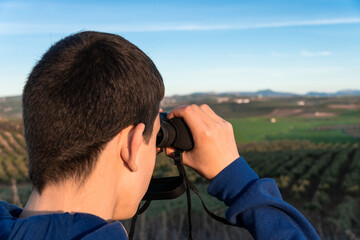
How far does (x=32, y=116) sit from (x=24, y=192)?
2145 mm

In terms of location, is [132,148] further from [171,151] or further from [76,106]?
[171,151]

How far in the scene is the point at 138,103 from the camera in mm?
658

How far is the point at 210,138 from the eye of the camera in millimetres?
875

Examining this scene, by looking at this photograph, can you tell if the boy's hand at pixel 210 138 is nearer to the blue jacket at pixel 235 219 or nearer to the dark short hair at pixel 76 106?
the blue jacket at pixel 235 219

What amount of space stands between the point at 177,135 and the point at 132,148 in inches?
13.2

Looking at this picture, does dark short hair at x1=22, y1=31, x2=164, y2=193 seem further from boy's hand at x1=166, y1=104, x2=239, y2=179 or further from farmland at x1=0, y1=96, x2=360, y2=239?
farmland at x1=0, y1=96, x2=360, y2=239

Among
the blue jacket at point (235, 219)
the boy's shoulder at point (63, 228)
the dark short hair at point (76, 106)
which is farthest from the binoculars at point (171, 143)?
the boy's shoulder at point (63, 228)

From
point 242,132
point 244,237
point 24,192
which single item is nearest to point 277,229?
point 244,237

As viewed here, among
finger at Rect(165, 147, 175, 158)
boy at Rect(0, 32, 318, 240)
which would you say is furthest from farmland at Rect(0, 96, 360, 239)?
boy at Rect(0, 32, 318, 240)

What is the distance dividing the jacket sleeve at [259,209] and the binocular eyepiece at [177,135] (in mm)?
146

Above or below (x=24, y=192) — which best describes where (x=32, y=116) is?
above

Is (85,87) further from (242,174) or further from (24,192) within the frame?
(24,192)

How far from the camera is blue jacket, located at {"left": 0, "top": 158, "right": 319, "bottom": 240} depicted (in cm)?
51

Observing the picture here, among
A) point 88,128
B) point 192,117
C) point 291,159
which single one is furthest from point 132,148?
point 291,159
